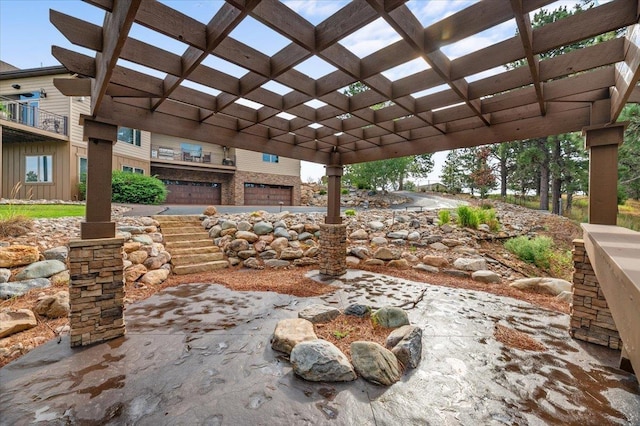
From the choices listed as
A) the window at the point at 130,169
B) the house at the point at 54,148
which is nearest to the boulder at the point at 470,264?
the house at the point at 54,148

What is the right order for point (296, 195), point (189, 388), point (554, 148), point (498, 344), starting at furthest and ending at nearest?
point (296, 195) < point (554, 148) < point (498, 344) < point (189, 388)

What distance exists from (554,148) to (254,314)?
1756cm

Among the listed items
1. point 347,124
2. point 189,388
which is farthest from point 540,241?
point 189,388

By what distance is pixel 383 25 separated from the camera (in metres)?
2.34

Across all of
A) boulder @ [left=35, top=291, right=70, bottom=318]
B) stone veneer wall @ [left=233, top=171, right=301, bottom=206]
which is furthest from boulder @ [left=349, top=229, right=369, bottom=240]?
stone veneer wall @ [left=233, top=171, right=301, bottom=206]

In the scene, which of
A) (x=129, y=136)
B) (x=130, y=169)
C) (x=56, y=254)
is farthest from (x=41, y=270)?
(x=129, y=136)

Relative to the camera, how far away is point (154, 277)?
567 centimetres

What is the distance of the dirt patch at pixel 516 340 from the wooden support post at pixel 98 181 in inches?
206

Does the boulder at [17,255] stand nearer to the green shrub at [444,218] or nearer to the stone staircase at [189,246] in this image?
the stone staircase at [189,246]

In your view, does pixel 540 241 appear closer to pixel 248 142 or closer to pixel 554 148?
pixel 248 142

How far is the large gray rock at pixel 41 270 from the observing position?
4723mm

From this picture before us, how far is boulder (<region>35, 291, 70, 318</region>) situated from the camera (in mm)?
3887

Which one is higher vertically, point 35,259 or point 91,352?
point 35,259

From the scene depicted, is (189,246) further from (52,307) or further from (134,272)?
(52,307)
